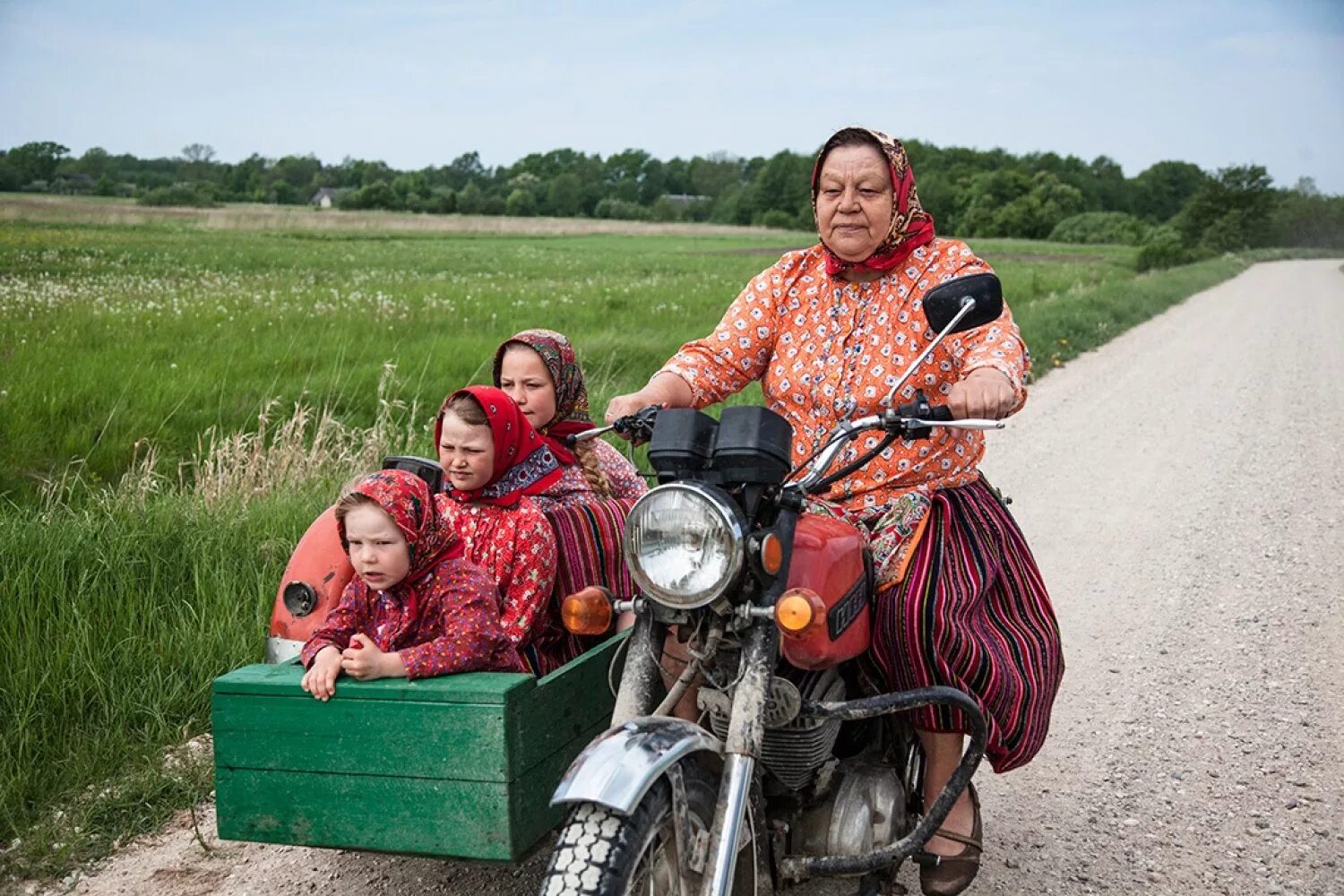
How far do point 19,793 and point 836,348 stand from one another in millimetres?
2500

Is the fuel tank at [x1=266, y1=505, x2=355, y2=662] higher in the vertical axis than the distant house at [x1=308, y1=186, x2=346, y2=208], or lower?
lower

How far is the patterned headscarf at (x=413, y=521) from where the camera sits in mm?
2920

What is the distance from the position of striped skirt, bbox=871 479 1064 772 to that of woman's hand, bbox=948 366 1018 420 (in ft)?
1.27

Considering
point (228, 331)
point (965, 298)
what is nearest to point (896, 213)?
point (965, 298)

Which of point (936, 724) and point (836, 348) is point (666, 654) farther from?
point (836, 348)

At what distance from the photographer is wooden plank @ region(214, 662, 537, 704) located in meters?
2.58

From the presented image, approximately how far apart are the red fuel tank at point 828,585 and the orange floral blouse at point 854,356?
1.28 ft

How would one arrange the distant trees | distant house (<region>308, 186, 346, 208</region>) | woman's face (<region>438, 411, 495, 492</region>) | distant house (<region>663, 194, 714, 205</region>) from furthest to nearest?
distant house (<region>663, 194, 714, 205</region>), distant house (<region>308, 186, 346, 208</region>), the distant trees, woman's face (<region>438, 411, 495, 492</region>)

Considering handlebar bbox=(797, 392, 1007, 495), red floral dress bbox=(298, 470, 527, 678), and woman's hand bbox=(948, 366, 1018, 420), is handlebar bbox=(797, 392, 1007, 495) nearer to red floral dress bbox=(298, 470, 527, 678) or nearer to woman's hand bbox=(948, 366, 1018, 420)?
woman's hand bbox=(948, 366, 1018, 420)

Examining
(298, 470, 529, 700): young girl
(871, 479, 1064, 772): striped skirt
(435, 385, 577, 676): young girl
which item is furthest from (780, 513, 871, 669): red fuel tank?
(435, 385, 577, 676): young girl

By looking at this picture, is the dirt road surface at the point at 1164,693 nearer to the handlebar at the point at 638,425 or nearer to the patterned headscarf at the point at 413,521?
the patterned headscarf at the point at 413,521

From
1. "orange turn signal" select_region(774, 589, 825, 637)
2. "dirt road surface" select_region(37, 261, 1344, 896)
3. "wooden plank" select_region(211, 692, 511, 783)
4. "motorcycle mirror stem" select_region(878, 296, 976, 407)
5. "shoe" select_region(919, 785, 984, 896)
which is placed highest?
"motorcycle mirror stem" select_region(878, 296, 976, 407)

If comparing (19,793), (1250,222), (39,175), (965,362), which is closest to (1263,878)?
(965,362)

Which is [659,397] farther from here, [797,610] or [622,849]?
[622,849]
